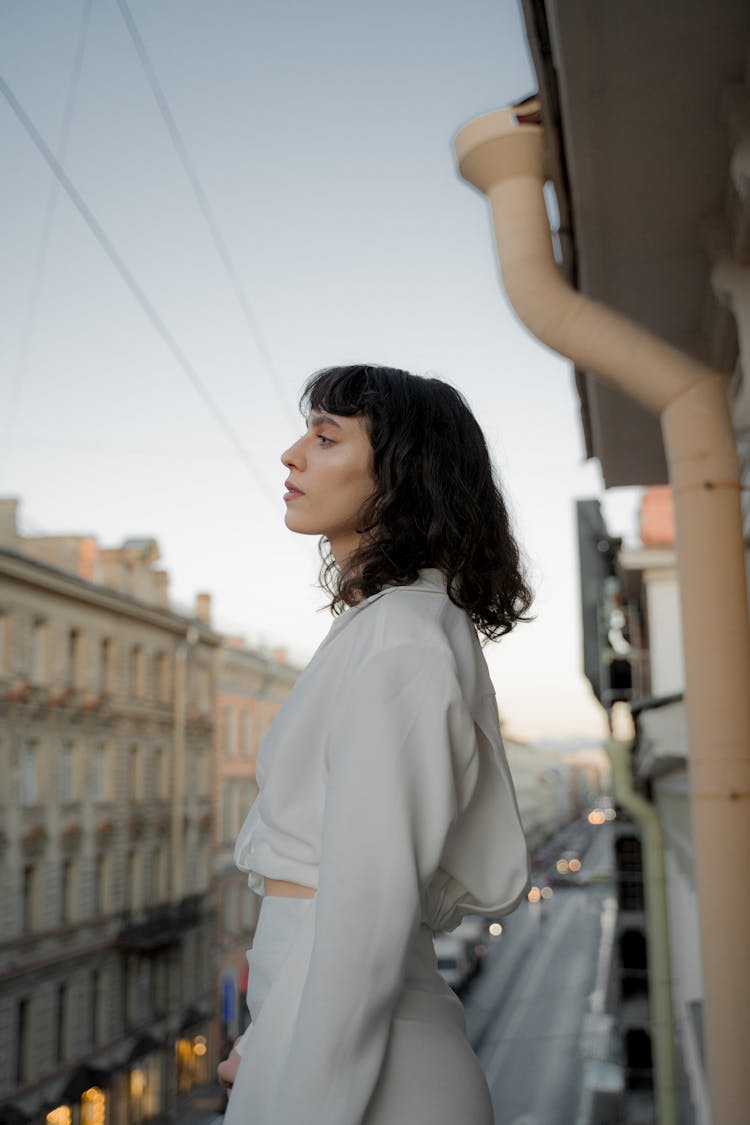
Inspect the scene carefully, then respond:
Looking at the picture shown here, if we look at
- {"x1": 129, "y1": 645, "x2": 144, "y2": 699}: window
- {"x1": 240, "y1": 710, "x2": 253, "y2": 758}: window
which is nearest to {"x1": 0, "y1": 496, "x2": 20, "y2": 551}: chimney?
{"x1": 129, "y1": 645, "x2": 144, "y2": 699}: window

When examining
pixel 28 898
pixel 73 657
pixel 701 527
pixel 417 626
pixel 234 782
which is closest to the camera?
pixel 417 626

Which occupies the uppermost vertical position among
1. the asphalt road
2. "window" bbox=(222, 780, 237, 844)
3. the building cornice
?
the building cornice

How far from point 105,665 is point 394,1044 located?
22.4 metres

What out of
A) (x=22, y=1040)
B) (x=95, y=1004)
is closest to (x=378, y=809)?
(x=22, y=1040)

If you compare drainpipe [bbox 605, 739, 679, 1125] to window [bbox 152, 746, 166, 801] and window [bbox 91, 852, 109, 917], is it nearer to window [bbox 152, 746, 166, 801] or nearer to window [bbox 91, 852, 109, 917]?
window [bbox 91, 852, 109, 917]

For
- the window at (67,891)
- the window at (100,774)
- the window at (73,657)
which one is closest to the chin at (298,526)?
the window at (73,657)

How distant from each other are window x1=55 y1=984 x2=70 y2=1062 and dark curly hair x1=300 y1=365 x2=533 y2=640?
2022 centimetres

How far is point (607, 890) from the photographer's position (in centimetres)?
6094

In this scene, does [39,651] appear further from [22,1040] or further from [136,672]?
[22,1040]

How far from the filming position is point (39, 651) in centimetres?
1986

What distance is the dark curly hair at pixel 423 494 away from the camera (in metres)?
1.17

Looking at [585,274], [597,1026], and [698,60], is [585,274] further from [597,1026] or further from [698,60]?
[597,1026]

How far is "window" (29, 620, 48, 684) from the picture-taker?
1961 cm

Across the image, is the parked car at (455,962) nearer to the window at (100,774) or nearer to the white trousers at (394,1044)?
the window at (100,774)
